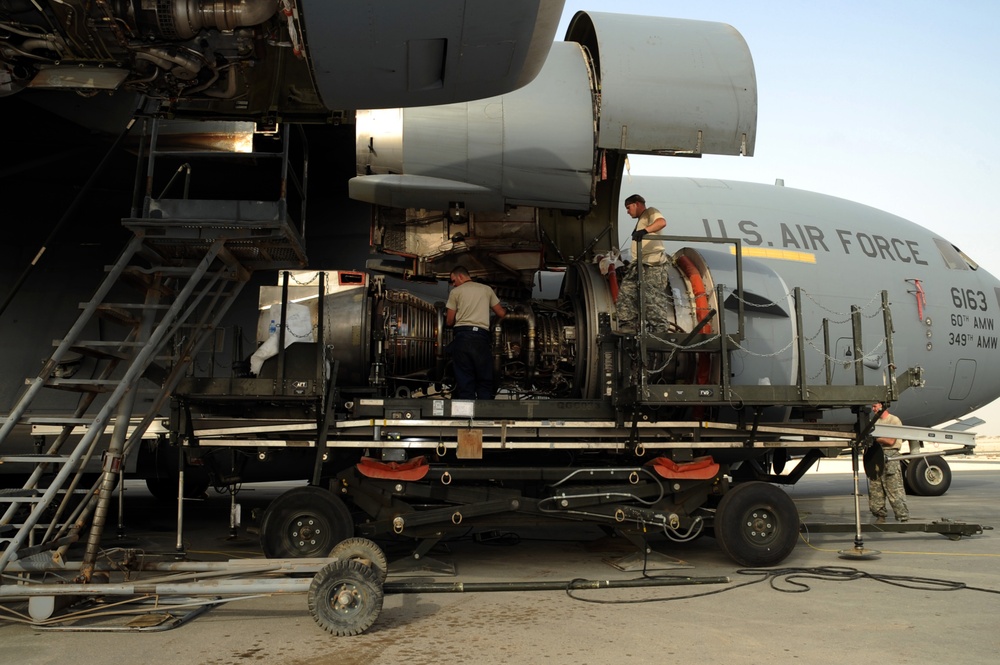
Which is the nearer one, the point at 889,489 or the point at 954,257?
the point at 889,489

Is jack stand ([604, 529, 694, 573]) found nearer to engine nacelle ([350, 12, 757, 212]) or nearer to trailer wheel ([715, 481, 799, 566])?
trailer wheel ([715, 481, 799, 566])

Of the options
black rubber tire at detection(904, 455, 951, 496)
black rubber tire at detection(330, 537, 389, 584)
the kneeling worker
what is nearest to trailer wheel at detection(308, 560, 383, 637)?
black rubber tire at detection(330, 537, 389, 584)

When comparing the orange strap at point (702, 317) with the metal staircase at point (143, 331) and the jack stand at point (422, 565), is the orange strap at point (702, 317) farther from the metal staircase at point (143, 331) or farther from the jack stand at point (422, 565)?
the metal staircase at point (143, 331)

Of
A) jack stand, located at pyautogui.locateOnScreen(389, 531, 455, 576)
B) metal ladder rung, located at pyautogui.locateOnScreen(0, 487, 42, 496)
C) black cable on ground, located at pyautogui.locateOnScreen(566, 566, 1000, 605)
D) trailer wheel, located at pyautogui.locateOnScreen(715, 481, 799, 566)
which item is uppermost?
metal ladder rung, located at pyautogui.locateOnScreen(0, 487, 42, 496)

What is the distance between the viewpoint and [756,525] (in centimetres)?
777

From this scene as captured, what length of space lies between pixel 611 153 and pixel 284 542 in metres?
5.46

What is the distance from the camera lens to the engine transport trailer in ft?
24.4

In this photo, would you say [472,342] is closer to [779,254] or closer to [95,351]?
[95,351]

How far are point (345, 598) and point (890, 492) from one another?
812cm

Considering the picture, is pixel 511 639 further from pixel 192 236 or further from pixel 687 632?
pixel 192 236

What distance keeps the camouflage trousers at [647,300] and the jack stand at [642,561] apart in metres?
1.98

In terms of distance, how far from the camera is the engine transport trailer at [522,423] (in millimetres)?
7441

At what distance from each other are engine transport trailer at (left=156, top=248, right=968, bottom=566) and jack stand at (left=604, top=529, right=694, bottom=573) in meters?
0.10

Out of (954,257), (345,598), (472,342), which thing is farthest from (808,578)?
(954,257)
